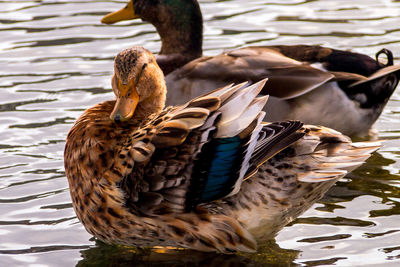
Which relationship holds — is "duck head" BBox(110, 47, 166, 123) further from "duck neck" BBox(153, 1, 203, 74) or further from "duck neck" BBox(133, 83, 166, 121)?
"duck neck" BBox(153, 1, 203, 74)

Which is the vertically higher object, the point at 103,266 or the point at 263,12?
the point at 263,12

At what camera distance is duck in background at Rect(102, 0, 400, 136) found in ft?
24.8

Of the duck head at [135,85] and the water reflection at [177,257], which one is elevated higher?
the duck head at [135,85]

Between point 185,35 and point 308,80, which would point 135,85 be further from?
point 185,35

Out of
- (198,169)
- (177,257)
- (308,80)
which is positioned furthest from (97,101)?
(198,169)

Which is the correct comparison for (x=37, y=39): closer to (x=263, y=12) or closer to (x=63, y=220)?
(x=263, y=12)

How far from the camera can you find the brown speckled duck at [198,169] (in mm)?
5434

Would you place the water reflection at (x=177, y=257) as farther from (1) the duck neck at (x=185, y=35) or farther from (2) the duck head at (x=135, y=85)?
(1) the duck neck at (x=185, y=35)

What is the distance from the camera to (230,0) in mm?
11430

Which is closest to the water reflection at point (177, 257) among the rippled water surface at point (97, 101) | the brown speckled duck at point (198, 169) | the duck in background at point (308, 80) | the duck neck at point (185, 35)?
the rippled water surface at point (97, 101)

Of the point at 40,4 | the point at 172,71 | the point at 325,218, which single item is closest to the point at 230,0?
the point at 40,4

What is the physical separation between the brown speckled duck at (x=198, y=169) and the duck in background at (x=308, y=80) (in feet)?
5.42

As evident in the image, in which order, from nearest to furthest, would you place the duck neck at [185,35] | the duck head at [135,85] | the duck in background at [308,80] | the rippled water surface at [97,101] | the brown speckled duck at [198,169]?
the brown speckled duck at [198,169] → the duck head at [135,85] → the rippled water surface at [97,101] → the duck in background at [308,80] → the duck neck at [185,35]

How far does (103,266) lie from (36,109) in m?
3.04
